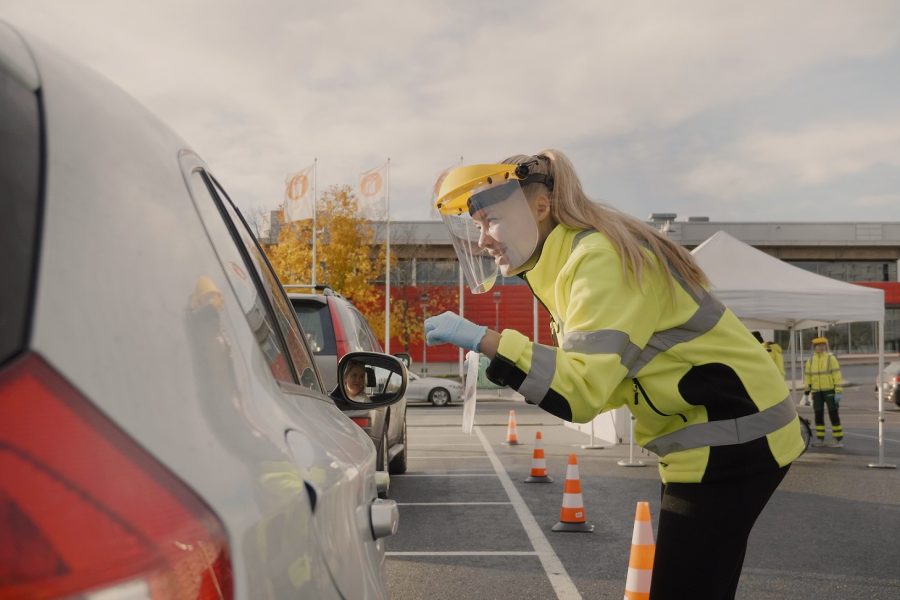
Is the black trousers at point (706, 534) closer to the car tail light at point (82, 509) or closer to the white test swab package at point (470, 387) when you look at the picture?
the white test swab package at point (470, 387)

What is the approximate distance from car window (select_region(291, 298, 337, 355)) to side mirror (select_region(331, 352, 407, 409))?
192 inches

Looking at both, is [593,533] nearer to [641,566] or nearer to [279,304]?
[641,566]

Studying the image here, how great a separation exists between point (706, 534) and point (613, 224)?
88 cm

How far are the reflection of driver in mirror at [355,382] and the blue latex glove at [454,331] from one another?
0.37 m

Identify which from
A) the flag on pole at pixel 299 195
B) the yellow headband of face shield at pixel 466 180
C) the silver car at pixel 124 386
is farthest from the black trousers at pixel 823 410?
the flag on pole at pixel 299 195

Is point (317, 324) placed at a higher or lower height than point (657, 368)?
higher

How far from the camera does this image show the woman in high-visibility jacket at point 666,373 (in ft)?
8.00

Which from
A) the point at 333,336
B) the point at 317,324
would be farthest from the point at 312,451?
the point at 317,324

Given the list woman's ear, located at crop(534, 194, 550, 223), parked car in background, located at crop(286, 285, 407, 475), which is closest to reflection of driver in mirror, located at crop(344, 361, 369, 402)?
woman's ear, located at crop(534, 194, 550, 223)

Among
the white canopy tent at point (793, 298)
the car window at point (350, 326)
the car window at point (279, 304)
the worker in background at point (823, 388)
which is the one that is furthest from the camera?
the worker in background at point (823, 388)

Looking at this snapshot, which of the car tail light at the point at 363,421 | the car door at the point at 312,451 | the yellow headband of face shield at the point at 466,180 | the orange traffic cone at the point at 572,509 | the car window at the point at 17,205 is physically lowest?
the orange traffic cone at the point at 572,509

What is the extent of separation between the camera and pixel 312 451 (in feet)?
4.66

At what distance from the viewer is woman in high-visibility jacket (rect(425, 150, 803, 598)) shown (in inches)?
96.0

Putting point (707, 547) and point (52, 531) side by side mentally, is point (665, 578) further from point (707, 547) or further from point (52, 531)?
point (52, 531)
